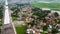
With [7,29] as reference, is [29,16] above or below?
above

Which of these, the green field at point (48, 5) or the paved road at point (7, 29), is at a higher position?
the green field at point (48, 5)

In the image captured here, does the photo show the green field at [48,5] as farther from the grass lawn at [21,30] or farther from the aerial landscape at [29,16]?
the grass lawn at [21,30]

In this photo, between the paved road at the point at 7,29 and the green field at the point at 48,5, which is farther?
the green field at the point at 48,5

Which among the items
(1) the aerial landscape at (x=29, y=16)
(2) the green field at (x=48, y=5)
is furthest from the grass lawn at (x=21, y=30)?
(2) the green field at (x=48, y=5)

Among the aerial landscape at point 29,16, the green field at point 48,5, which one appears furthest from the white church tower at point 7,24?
the green field at point 48,5

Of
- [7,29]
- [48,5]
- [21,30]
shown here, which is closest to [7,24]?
[7,29]

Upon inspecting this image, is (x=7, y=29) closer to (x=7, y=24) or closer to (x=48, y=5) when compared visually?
(x=7, y=24)

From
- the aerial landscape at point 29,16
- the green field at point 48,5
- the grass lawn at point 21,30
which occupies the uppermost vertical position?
the green field at point 48,5

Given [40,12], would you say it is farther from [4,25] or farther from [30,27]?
[4,25]

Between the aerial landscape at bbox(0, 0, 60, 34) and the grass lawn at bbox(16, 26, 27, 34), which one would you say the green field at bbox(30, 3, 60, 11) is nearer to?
the aerial landscape at bbox(0, 0, 60, 34)
